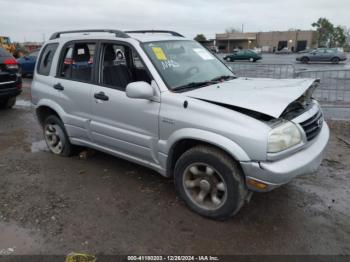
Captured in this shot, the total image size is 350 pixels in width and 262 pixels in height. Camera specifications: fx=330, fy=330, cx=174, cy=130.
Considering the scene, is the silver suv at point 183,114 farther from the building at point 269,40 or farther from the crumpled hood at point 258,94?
the building at point 269,40

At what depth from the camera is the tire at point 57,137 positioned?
5.10 metres

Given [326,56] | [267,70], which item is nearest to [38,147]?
[267,70]

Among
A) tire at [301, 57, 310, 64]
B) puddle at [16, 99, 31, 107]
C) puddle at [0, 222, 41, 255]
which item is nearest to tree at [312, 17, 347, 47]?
tire at [301, 57, 310, 64]

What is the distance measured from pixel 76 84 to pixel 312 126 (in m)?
3.04

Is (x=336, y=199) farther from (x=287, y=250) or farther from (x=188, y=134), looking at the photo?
(x=188, y=134)

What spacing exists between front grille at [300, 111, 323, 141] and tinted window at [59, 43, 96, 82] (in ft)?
9.34

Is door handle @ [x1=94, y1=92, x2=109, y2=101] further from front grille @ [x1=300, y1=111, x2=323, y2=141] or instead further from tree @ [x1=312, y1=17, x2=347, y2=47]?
tree @ [x1=312, y1=17, x2=347, y2=47]

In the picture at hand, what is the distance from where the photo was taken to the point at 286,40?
8088cm

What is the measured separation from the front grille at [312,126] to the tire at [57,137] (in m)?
3.48

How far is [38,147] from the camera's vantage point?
233 inches

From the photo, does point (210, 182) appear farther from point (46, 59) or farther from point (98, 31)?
point (46, 59)

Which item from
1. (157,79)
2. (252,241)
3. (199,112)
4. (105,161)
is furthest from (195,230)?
(105,161)

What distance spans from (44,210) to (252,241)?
2299 mm

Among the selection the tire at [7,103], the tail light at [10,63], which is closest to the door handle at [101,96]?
the tail light at [10,63]
